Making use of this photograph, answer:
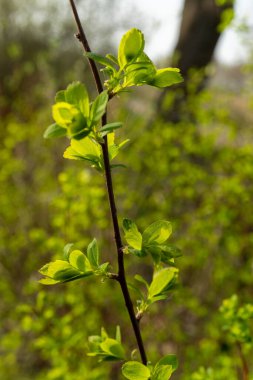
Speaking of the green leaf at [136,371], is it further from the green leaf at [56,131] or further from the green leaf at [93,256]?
the green leaf at [56,131]

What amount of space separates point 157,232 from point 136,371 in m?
0.29

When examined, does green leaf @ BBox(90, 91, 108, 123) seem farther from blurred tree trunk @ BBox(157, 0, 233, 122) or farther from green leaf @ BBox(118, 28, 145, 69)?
blurred tree trunk @ BBox(157, 0, 233, 122)

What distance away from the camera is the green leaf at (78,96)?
0.74 m

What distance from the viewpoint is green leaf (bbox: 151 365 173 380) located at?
901mm

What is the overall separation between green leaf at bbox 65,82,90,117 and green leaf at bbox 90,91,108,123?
0.05 feet

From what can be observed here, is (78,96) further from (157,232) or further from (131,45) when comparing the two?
(157,232)

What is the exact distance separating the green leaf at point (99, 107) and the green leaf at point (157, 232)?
0.25m

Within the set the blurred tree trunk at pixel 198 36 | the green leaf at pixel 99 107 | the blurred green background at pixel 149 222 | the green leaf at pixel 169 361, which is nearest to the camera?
the green leaf at pixel 99 107

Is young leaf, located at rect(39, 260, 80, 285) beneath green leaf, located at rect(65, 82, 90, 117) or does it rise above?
beneath

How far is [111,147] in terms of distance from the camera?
35.4 inches

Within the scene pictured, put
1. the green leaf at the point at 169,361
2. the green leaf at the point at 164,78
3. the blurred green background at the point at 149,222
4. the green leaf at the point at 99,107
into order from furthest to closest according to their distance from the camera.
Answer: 1. the blurred green background at the point at 149,222
2. the green leaf at the point at 169,361
3. the green leaf at the point at 164,78
4. the green leaf at the point at 99,107

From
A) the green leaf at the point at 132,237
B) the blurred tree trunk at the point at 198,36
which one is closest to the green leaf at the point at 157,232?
the green leaf at the point at 132,237

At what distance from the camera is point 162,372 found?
2.97ft

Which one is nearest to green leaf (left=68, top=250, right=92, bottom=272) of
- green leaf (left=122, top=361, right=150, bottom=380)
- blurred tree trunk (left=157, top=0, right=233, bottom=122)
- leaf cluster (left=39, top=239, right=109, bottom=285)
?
leaf cluster (left=39, top=239, right=109, bottom=285)
